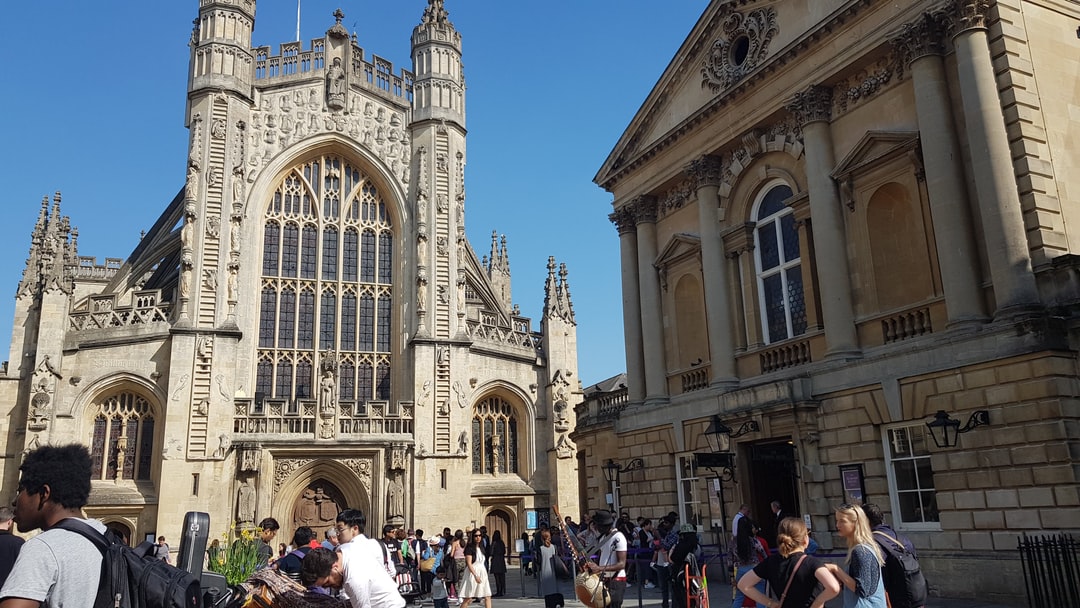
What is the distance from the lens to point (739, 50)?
62.3 feet

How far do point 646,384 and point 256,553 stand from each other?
12.4m

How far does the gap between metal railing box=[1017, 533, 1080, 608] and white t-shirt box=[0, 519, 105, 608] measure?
35.6 feet

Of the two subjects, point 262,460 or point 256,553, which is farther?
point 262,460

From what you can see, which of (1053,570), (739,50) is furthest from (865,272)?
(739,50)

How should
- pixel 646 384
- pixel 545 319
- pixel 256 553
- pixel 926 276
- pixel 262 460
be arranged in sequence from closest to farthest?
pixel 256 553
pixel 926 276
pixel 646 384
pixel 262 460
pixel 545 319

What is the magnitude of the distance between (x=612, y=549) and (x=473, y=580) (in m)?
4.15

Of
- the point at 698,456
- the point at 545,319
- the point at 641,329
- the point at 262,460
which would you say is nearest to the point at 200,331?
the point at 262,460

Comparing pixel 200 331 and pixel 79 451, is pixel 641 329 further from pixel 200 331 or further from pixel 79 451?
pixel 79 451

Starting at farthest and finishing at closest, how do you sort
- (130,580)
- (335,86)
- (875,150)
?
(335,86) → (875,150) → (130,580)

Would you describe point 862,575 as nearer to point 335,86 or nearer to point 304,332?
point 304,332

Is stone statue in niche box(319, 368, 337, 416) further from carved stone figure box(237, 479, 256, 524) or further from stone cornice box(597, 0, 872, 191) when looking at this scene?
stone cornice box(597, 0, 872, 191)

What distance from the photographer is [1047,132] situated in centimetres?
1320

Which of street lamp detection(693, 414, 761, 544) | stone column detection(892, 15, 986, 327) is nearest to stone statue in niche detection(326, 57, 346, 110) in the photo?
street lamp detection(693, 414, 761, 544)

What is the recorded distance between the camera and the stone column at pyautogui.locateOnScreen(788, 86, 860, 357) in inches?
601
